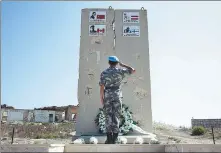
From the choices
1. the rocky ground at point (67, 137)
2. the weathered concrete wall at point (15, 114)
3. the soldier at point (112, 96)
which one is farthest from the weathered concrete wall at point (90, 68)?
the weathered concrete wall at point (15, 114)

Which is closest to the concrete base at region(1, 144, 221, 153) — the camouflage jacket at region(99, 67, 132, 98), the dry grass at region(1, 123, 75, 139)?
the camouflage jacket at region(99, 67, 132, 98)

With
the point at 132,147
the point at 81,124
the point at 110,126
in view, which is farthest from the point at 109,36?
the point at 132,147

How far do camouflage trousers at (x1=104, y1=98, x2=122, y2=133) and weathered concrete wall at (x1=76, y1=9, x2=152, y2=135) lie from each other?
3.10 m

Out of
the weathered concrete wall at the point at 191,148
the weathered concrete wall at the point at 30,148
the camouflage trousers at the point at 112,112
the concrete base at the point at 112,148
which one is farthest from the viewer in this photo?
the camouflage trousers at the point at 112,112

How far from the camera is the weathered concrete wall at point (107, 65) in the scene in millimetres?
7441

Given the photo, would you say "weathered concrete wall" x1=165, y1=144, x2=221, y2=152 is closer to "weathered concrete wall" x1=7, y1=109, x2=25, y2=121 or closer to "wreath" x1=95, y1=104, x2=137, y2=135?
"wreath" x1=95, y1=104, x2=137, y2=135

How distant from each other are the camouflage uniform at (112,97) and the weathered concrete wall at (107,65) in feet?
10.2

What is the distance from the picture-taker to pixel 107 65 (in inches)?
307

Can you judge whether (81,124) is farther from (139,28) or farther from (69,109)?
(69,109)

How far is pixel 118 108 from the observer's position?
14.4 feet

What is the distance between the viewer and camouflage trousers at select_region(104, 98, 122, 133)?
4.24m

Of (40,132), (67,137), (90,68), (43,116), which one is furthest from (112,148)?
(43,116)

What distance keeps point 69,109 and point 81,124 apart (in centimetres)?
4017

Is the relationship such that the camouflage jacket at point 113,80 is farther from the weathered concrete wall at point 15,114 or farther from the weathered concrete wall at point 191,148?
the weathered concrete wall at point 15,114
